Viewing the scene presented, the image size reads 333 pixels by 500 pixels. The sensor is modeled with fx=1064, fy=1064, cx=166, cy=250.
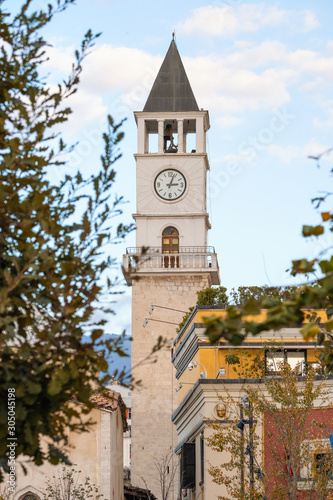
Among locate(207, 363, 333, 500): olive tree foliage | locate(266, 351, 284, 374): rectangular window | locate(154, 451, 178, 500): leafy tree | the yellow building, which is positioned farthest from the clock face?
locate(207, 363, 333, 500): olive tree foliage

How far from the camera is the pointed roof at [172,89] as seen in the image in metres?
58.2

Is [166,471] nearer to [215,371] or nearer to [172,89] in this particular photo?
[215,371]

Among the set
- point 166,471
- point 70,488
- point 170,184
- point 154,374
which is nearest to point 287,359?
point 70,488

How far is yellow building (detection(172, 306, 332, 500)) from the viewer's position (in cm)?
2688

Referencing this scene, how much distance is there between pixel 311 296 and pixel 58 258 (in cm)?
209

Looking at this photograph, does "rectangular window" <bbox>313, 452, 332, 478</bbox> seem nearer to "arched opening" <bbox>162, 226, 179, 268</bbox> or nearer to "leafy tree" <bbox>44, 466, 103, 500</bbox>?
"leafy tree" <bbox>44, 466, 103, 500</bbox>

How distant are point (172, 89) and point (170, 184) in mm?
6020

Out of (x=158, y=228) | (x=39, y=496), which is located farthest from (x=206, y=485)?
(x=158, y=228)

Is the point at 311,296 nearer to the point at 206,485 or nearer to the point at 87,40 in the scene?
the point at 87,40

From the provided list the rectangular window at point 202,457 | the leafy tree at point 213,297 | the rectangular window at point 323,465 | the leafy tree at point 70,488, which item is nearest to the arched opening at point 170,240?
the leafy tree at point 213,297

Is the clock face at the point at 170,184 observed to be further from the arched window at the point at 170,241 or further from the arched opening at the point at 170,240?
the arched window at the point at 170,241

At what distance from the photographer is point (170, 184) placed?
56.9m

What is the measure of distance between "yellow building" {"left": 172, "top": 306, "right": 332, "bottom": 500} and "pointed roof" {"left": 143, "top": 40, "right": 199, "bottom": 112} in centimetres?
2773

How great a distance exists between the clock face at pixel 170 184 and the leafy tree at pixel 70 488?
2431 centimetres
